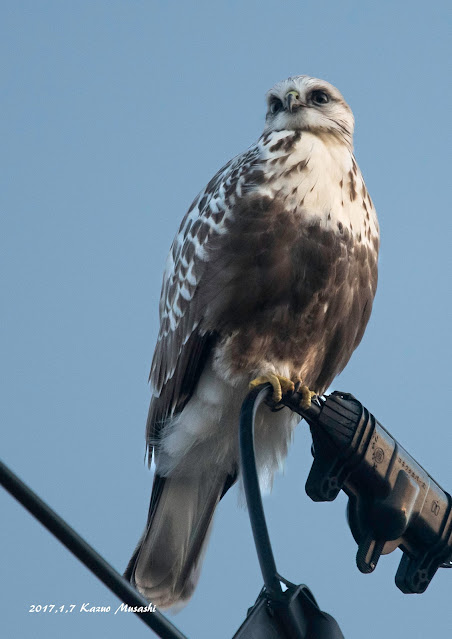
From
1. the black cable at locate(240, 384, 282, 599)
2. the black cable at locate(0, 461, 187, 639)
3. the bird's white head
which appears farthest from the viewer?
the bird's white head

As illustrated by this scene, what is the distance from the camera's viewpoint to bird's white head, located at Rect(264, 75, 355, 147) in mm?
4336

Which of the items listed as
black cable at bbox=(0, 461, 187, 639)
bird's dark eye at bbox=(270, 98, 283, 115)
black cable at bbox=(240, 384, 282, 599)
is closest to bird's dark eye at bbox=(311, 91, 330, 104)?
bird's dark eye at bbox=(270, 98, 283, 115)

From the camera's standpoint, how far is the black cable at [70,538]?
161 centimetres

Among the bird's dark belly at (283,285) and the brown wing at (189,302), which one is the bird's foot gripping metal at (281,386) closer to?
the bird's dark belly at (283,285)

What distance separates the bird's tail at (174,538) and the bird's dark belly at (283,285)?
750 mm

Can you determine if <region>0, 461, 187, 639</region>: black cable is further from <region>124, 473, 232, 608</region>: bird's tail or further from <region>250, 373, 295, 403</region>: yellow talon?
<region>124, 473, 232, 608</region>: bird's tail

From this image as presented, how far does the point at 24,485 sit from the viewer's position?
1.60 m

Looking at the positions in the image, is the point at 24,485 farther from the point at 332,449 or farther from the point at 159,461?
the point at 159,461

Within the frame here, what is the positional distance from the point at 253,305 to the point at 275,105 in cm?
121

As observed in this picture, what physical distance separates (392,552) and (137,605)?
128 centimetres

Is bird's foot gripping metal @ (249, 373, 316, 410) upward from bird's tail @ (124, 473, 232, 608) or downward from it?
upward

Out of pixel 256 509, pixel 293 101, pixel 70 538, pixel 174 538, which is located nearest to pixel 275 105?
pixel 293 101

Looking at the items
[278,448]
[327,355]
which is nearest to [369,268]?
[327,355]

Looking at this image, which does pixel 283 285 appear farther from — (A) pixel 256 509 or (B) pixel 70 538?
(B) pixel 70 538
